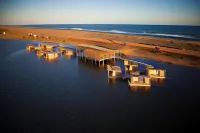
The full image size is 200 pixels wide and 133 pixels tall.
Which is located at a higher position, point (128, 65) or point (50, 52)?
point (50, 52)

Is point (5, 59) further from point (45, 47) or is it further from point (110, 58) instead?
point (110, 58)

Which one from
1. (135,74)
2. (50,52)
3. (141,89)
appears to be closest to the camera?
(141,89)

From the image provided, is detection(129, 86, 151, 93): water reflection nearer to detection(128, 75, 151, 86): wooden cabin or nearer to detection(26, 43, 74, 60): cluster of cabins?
detection(128, 75, 151, 86): wooden cabin

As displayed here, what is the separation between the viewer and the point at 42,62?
14.0 metres

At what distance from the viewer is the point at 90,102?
7.46 meters

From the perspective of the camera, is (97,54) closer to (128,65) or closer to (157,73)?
(128,65)

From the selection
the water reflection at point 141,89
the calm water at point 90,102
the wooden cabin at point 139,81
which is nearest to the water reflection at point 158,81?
the calm water at point 90,102

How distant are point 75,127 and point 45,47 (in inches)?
546

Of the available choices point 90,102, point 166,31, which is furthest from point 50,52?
point 166,31

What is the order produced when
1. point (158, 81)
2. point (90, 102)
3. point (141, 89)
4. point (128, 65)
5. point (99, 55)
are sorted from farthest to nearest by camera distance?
1. point (99, 55)
2. point (128, 65)
3. point (158, 81)
4. point (141, 89)
5. point (90, 102)

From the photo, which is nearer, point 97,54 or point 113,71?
point 113,71

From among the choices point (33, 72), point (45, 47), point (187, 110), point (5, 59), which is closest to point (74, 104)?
point (187, 110)

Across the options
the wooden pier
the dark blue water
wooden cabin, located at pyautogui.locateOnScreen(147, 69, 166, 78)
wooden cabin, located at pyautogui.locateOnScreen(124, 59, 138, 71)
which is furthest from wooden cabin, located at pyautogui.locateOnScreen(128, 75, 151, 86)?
the dark blue water

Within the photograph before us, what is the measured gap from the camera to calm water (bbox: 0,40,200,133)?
589 cm
